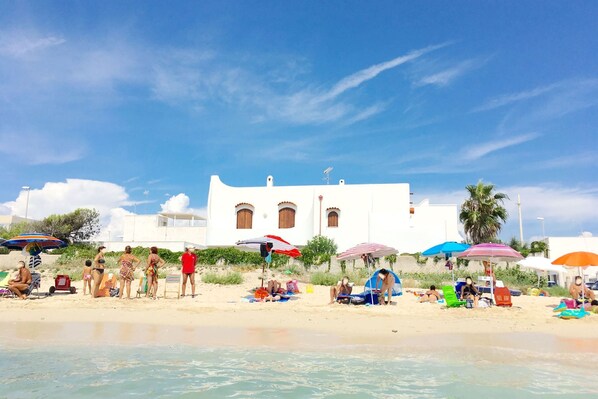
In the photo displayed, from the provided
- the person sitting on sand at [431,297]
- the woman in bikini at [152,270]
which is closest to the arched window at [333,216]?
the person sitting on sand at [431,297]

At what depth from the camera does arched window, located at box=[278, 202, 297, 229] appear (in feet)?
110

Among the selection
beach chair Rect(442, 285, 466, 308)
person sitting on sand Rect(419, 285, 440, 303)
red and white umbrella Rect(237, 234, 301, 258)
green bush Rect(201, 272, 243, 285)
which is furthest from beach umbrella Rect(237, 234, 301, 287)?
beach chair Rect(442, 285, 466, 308)

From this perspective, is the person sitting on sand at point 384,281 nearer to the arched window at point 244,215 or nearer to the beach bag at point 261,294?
the beach bag at point 261,294

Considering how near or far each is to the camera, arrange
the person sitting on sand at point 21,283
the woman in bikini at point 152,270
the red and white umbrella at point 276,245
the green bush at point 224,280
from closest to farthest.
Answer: the woman in bikini at point 152,270, the person sitting on sand at point 21,283, the red and white umbrella at point 276,245, the green bush at point 224,280

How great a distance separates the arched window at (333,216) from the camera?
107 ft

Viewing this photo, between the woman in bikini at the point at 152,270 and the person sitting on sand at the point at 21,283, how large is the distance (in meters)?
3.54

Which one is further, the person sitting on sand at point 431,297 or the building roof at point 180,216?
the building roof at point 180,216

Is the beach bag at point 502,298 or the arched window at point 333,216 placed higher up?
the arched window at point 333,216

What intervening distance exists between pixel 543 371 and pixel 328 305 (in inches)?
Answer: 282

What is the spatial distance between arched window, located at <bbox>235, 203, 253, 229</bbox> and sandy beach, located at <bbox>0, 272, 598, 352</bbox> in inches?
753

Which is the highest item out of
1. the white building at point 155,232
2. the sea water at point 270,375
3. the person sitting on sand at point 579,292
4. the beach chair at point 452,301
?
the white building at point 155,232

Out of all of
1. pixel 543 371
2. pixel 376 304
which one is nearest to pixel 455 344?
pixel 543 371

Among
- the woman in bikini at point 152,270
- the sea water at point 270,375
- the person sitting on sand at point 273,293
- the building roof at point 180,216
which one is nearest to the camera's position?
the sea water at point 270,375

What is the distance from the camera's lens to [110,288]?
15.0 metres
